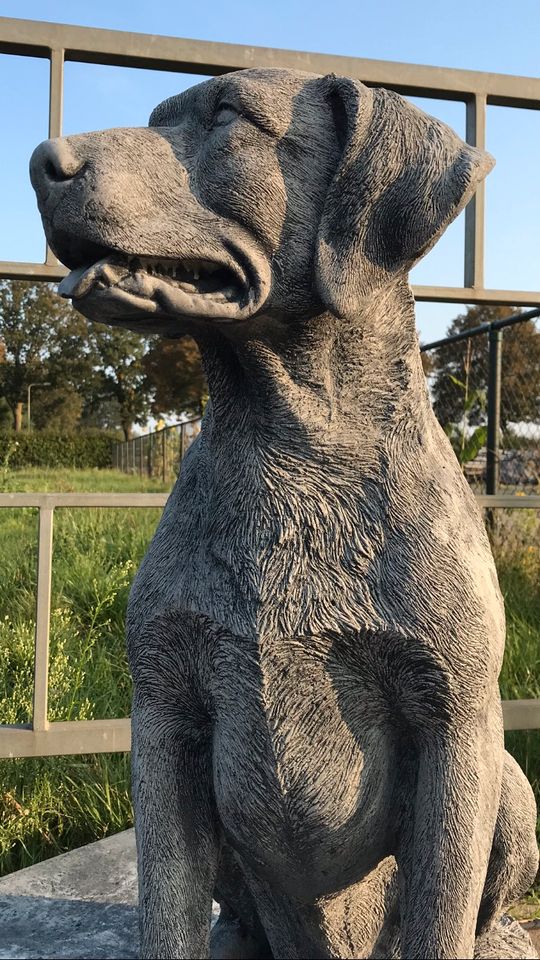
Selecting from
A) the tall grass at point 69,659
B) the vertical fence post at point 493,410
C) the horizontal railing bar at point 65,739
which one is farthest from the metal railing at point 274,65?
the tall grass at point 69,659

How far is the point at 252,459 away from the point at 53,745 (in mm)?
1663

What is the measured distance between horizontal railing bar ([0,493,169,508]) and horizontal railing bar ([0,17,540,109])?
137cm

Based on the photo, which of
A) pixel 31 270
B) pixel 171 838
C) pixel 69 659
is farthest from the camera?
pixel 69 659

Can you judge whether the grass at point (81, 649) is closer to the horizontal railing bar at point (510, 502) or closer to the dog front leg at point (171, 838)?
the horizontal railing bar at point (510, 502)

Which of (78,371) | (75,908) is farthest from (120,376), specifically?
(75,908)

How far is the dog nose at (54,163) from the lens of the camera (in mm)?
1146

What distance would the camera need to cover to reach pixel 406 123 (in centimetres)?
126

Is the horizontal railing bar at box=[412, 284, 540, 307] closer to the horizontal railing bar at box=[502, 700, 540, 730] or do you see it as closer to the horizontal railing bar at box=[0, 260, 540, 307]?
the horizontal railing bar at box=[0, 260, 540, 307]

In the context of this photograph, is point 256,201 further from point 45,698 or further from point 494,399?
point 494,399

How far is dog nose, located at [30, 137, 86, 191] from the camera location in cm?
115

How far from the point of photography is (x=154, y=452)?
7543 mm

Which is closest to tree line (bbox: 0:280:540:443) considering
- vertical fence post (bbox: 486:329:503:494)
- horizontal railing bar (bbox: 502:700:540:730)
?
vertical fence post (bbox: 486:329:503:494)

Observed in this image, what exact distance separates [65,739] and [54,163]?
1.95 metres

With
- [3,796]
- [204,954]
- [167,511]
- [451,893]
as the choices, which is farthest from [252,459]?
[3,796]
